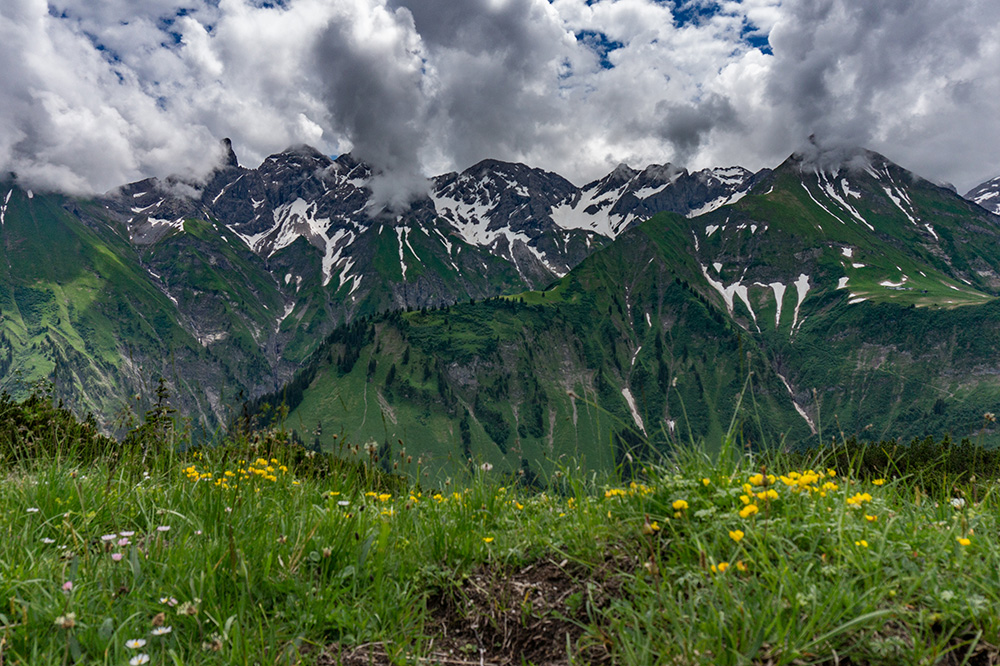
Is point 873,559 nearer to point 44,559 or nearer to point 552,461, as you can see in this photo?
point 552,461

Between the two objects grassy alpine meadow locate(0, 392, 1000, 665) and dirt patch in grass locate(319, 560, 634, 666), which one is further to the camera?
dirt patch in grass locate(319, 560, 634, 666)

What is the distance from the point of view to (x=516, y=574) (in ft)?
14.1

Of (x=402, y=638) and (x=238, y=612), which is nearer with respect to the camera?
(x=238, y=612)

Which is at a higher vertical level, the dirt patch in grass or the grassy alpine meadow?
the grassy alpine meadow

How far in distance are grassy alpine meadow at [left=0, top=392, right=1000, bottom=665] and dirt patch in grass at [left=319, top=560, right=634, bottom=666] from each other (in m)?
0.02

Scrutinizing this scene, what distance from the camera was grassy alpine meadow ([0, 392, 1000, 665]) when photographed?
111 inches

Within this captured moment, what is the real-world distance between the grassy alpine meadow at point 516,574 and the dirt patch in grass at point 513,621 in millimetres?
18

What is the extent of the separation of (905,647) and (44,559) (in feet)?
18.2

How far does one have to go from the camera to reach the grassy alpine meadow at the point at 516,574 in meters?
2.83

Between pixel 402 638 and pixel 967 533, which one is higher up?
pixel 967 533

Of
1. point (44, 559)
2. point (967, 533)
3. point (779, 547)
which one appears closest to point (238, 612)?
point (44, 559)

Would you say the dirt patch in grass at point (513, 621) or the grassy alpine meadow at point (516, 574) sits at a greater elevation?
the grassy alpine meadow at point (516, 574)

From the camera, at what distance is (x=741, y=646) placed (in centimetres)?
276

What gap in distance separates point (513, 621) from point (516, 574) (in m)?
0.56
